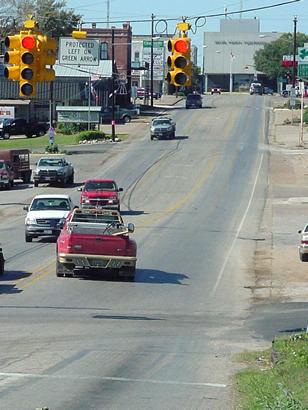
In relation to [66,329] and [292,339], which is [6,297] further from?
[292,339]

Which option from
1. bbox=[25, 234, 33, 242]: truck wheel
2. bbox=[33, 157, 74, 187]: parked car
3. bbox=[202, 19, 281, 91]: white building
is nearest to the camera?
bbox=[25, 234, 33, 242]: truck wheel

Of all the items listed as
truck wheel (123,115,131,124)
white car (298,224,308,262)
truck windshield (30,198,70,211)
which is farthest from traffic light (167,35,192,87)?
truck wheel (123,115,131,124)

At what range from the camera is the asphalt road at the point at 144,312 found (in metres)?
15.1

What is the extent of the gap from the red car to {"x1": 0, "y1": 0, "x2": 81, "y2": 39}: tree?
178 ft

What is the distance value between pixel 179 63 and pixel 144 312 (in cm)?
593

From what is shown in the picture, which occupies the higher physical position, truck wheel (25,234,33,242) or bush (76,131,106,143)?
bush (76,131,106,143)

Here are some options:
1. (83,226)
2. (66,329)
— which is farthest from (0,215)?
(66,329)

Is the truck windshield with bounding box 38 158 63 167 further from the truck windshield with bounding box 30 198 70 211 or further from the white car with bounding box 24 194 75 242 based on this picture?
the white car with bounding box 24 194 75 242

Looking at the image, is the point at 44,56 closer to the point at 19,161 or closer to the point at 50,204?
the point at 50,204

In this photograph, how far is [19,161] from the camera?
63.8 m

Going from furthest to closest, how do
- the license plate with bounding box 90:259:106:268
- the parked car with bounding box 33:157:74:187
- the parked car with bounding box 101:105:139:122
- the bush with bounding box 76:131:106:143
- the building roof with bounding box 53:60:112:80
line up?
the building roof with bounding box 53:60:112:80 → the parked car with bounding box 101:105:139:122 → the bush with bounding box 76:131:106:143 → the parked car with bounding box 33:157:74:187 → the license plate with bounding box 90:259:106:268

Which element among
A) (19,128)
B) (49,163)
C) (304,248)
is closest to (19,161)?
(49,163)

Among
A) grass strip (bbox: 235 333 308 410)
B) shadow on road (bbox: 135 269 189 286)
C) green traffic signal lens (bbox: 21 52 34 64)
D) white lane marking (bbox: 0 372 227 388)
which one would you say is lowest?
shadow on road (bbox: 135 269 189 286)

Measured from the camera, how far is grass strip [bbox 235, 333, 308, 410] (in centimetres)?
1206
